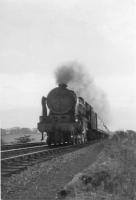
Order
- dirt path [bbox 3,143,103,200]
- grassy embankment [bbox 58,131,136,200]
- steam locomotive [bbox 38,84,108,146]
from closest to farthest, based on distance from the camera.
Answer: grassy embankment [bbox 58,131,136,200], dirt path [bbox 3,143,103,200], steam locomotive [bbox 38,84,108,146]

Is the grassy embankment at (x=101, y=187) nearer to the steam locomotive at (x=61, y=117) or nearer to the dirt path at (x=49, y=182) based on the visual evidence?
the dirt path at (x=49, y=182)

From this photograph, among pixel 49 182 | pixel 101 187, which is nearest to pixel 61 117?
pixel 49 182

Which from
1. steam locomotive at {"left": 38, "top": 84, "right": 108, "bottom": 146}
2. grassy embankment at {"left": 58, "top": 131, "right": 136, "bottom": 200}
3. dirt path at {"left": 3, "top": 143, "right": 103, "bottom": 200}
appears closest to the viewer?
grassy embankment at {"left": 58, "top": 131, "right": 136, "bottom": 200}

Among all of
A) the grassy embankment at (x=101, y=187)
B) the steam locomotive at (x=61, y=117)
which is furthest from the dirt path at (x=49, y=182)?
the steam locomotive at (x=61, y=117)

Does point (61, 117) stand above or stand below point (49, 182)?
above

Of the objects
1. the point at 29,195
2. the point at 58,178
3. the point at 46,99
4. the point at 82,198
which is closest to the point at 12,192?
the point at 29,195

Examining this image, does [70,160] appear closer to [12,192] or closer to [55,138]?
[12,192]

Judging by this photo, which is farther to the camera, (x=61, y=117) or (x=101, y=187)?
(x=61, y=117)

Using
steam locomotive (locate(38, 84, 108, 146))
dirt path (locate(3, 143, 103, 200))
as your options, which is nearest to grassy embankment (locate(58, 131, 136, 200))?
dirt path (locate(3, 143, 103, 200))

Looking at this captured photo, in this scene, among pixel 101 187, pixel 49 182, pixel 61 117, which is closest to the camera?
pixel 101 187

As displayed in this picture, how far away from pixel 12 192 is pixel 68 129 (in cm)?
1760

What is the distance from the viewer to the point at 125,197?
8.66m

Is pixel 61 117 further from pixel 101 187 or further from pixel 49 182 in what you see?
pixel 101 187

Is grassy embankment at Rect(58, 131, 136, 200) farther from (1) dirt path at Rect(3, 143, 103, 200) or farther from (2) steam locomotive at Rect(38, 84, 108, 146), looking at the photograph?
(2) steam locomotive at Rect(38, 84, 108, 146)
